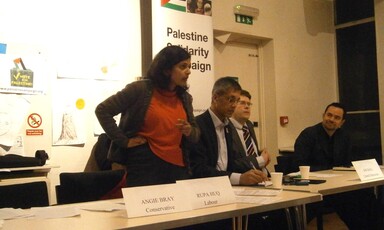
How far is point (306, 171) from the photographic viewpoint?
248cm

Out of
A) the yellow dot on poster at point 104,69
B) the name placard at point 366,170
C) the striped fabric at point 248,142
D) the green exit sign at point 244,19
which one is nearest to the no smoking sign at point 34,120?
the yellow dot on poster at point 104,69

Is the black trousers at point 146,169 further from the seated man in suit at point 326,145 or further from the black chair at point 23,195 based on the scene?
the seated man in suit at point 326,145

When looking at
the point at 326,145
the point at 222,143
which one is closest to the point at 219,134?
the point at 222,143

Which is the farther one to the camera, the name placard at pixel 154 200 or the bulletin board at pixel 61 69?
the bulletin board at pixel 61 69

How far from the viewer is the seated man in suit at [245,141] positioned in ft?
8.78

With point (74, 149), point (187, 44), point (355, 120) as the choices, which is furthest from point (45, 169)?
point (355, 120)

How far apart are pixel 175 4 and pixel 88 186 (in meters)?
1.92

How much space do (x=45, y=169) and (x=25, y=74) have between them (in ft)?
2.71

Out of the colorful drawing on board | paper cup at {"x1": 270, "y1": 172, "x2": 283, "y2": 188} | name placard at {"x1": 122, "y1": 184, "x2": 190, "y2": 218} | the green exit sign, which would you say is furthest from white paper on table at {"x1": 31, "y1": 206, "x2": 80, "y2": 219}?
the green exit sign

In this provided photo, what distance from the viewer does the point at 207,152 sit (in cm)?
244

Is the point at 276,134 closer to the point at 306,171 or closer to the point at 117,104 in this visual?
the point at 306,171

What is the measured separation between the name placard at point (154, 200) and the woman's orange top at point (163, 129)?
1.98 feet

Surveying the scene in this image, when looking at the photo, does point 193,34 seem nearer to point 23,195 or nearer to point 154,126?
point 154,126

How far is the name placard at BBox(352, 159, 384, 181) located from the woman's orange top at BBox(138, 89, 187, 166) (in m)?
0.99
